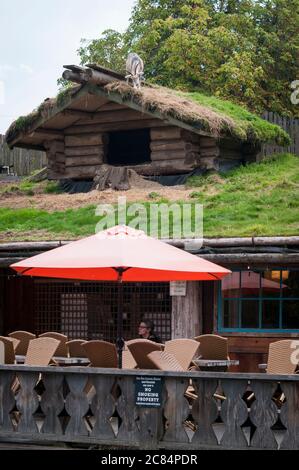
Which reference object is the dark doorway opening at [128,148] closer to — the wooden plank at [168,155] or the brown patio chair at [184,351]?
the wooden plank at [168,155]

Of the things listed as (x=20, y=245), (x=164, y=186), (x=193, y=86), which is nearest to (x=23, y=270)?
(x=20, y=245)

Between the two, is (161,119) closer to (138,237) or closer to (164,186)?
(164,186)

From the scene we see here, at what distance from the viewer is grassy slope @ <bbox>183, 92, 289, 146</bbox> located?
72.9ft

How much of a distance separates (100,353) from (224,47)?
21796mm

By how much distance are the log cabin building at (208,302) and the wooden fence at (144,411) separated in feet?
14.8

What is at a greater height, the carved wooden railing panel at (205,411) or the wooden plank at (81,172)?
the wooden plank at (81,172)

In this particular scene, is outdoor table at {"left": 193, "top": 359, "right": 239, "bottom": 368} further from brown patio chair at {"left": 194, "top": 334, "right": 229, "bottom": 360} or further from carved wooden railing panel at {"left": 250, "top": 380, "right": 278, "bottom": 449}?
carved wooden railing panel at {"left": 250, "top": 380, "right": 278, "bottom": 449}

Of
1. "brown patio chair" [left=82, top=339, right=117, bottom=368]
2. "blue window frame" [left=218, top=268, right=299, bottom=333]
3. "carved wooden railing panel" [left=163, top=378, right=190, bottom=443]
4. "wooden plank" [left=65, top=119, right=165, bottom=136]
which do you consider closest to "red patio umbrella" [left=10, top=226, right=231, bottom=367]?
"brown patio chair" [left=82, top=339, right=117, bottom=368]

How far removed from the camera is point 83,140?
892 inches

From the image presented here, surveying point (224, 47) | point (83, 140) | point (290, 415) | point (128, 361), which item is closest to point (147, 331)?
point (128, 361)

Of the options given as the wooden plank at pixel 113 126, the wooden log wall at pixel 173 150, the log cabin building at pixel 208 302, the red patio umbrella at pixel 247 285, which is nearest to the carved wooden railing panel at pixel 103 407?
the log cabin building at pixel 208 302

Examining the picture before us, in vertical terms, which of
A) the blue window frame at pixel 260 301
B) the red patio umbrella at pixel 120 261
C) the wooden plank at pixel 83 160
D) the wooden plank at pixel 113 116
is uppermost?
the wooden plank at pixel 113 116

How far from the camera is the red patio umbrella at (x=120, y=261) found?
12133 mm
